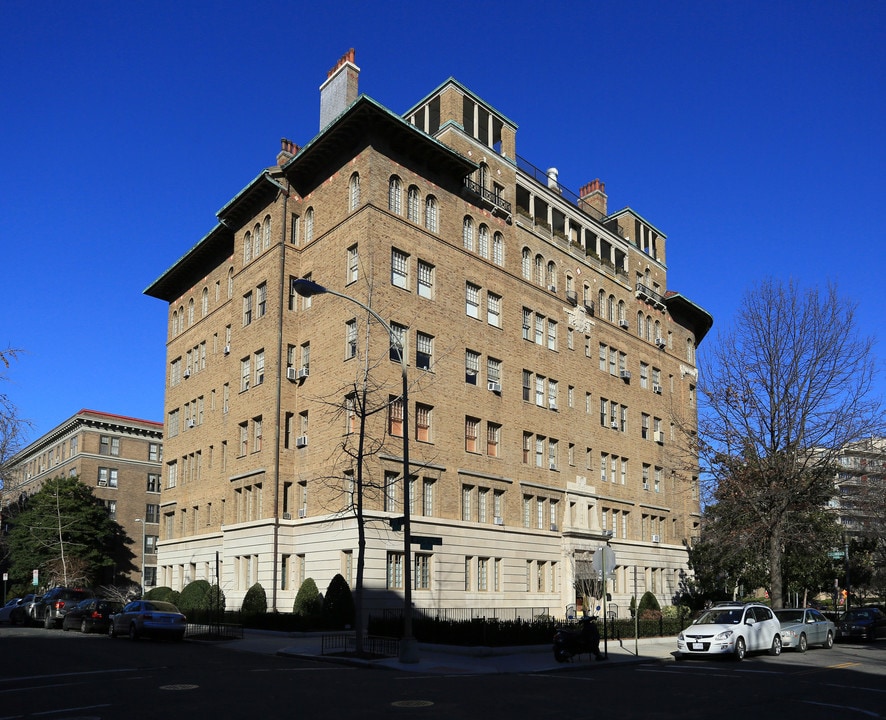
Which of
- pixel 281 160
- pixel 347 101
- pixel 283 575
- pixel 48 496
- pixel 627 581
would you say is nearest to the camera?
pixel 283 575

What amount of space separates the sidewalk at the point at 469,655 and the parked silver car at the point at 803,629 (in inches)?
150

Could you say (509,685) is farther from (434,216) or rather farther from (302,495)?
(434,216)

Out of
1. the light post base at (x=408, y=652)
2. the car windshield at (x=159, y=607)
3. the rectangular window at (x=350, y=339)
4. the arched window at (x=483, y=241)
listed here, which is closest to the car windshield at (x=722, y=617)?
the light post base at (x=408, y=652)

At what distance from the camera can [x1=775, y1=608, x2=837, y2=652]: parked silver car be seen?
95.9 feet

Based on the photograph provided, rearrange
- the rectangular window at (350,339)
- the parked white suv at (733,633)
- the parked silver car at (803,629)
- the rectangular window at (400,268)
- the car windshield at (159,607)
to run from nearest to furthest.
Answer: the parked white suv at (733,633)
the parked silver car at (803,629)
the car windshield at (159,607)
the rectangular window at (350,339)
the rectangular window at (400,268)

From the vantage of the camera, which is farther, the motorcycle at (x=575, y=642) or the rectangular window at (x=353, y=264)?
the rectangular window at (x=353, y=264)

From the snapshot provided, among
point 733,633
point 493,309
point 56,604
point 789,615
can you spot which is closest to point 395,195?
point 493,309

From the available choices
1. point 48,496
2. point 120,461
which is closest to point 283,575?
point 48,496

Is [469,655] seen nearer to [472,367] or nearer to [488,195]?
[472,367]

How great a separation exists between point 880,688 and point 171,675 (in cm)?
1528

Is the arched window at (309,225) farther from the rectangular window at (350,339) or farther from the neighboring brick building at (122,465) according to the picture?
the neighboring brick building at (122,465)

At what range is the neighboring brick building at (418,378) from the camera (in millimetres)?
36594

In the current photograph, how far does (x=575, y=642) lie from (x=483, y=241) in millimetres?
23357

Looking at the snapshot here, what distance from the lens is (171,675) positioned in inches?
749
